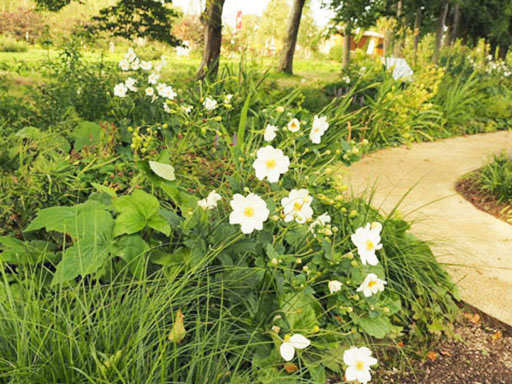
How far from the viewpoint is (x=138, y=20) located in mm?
6711

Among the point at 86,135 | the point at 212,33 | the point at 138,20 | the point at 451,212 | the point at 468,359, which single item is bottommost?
the point at 468,359

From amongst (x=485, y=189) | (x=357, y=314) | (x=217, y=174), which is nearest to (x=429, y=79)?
(x=485, y=189)

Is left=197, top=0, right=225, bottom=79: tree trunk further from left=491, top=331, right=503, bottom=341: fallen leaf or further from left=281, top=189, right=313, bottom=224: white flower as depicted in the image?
left=281, top=189, right=313, bottom=224: white flower

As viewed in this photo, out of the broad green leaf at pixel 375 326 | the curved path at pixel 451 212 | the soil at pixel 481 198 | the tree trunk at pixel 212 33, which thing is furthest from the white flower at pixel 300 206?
the tree trunk at pixel 212 33

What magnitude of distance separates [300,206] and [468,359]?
1164mm

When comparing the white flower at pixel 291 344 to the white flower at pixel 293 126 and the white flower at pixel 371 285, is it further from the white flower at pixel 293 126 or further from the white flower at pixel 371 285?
the white flower at pixel 293 126

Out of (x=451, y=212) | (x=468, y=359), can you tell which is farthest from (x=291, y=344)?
(x=451, y=212)

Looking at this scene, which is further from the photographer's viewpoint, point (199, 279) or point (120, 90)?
point (120, 90)

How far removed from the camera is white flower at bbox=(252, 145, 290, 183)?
1684 millimetres

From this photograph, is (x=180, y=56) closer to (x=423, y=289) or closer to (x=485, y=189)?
(x=485, y=189)

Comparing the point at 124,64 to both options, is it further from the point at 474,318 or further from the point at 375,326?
the point at 474,318

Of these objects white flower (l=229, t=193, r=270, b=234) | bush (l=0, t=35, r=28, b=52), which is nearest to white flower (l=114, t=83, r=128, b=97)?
white flower (l=229, t=193, r=270, b=234)

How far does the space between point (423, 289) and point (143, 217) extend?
1298 millimetres

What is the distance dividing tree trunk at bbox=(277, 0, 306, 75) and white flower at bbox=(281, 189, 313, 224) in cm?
882
